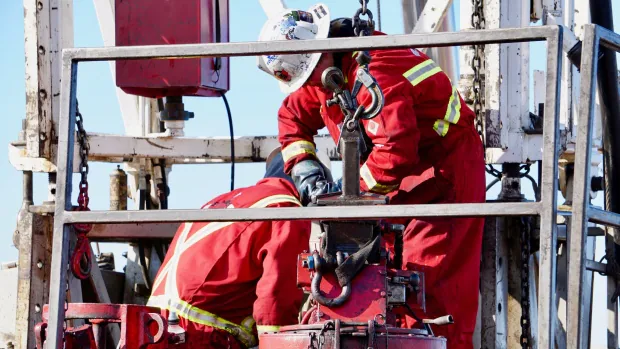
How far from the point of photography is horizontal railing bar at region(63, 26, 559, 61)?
3615 millimetres

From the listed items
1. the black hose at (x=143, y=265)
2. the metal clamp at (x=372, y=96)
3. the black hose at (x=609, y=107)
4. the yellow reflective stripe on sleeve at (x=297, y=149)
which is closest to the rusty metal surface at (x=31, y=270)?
the black hose at (x=143, y=265)

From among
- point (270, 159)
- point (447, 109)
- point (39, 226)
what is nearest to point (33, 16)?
point (39, 226)

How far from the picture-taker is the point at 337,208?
3.66m

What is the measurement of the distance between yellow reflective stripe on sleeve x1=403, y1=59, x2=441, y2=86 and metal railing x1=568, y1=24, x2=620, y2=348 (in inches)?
58.7

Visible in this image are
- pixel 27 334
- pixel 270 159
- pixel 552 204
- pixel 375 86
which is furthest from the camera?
pixel 270 159

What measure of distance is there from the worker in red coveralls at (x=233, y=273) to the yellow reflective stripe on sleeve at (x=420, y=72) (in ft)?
2.57

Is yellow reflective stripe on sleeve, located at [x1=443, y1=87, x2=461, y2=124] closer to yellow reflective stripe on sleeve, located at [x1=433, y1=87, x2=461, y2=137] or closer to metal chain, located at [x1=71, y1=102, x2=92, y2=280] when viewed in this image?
yellow reflective stripe on sleeve, located at [x1=433, y1=87, x2=461, y2=137]

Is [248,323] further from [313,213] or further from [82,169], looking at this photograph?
[313,213]

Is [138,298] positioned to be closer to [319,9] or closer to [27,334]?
[27,334]

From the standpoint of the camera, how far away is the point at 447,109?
17.3 feet

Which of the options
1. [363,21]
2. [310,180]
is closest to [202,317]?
[310,180]

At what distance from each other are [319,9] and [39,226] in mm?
1898

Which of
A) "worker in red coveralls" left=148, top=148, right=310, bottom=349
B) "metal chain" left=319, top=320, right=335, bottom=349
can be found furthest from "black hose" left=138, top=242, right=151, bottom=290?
"metal chain" left=319, top=320, right=335, bottom=349

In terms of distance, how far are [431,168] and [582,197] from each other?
5.93 feet
